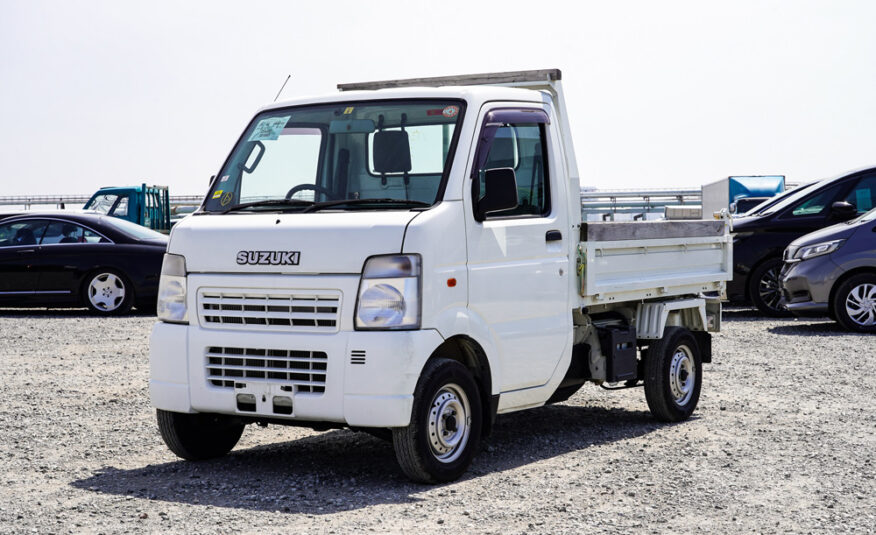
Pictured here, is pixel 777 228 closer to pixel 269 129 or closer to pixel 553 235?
pixel 553 235

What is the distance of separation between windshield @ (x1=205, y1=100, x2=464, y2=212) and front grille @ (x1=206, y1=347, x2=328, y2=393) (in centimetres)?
92

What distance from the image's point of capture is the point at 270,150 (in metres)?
7.67

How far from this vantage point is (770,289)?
17203 mm

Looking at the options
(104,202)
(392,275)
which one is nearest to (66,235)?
(104,202)

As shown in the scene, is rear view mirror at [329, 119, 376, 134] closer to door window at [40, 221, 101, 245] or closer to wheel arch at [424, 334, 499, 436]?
wheel arch at [424, 334, 499, 436]

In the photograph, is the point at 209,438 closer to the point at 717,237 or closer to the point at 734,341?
the point at 717,237

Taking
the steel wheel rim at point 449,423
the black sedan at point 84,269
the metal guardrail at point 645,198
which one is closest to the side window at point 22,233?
the black sedan at point 84,269

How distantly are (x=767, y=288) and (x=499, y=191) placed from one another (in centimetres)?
1114

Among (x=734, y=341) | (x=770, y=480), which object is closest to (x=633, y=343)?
(x=770, y=480)

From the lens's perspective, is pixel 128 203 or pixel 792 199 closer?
pixel 792 199

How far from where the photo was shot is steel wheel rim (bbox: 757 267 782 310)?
17031 millimetres

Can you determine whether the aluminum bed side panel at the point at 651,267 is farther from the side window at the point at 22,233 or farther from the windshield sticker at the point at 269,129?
the side window at the point at 22,233

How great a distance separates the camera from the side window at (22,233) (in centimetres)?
1808

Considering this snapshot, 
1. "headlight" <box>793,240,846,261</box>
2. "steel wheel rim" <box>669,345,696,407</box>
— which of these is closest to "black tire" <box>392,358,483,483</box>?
"steel wheel rim" <box>669,345,696,407</box>
